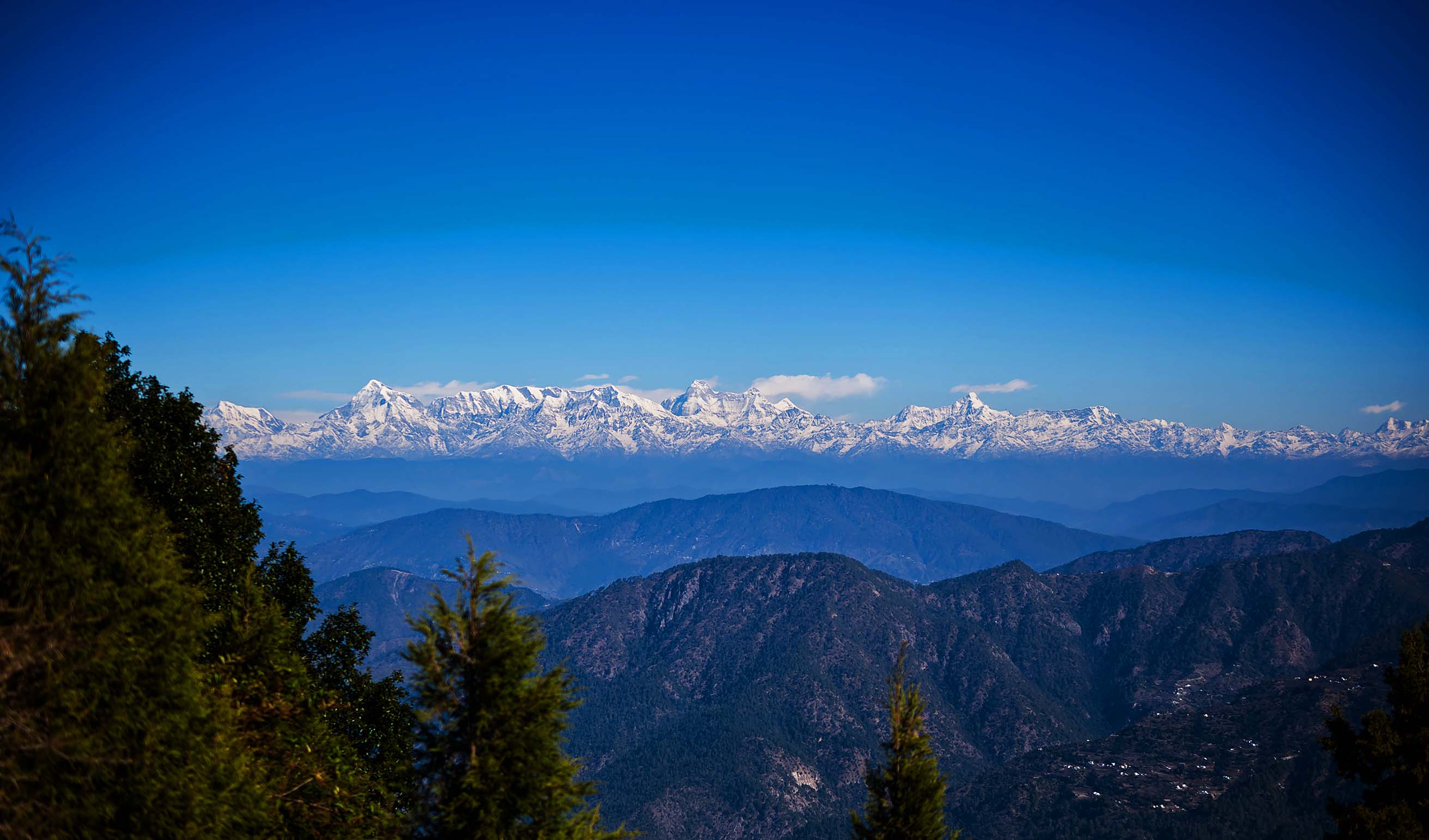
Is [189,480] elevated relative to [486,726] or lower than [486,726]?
elevated

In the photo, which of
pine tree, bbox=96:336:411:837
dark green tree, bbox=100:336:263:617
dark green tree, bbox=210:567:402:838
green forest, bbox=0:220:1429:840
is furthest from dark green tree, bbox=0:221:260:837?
dark green tree, bbox=100:336:263:617

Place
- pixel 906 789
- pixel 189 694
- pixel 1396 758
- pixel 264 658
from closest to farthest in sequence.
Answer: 1. pixel 189 694
2. pixel 264 658
3. pixel 906 789
4. pixel 1396 758

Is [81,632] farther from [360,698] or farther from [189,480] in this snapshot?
[360,698]

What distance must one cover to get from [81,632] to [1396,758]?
3791cm

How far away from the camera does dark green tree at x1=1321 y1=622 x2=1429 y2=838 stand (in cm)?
2650

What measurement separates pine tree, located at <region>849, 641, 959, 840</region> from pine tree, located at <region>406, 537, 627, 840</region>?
9564 mm

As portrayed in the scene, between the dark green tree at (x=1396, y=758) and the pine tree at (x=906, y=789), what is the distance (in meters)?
14.9

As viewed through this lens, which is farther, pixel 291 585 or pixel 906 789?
pixel 291 585

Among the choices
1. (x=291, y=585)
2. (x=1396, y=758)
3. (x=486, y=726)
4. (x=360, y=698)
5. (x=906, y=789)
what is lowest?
(x=360, y=698)

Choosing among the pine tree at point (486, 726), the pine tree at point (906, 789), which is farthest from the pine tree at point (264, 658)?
the pine tree at point (906, 789)

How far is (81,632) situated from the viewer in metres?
13.5

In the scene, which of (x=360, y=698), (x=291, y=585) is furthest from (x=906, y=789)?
(x=291, y=585)

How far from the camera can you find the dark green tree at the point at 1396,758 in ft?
86.9

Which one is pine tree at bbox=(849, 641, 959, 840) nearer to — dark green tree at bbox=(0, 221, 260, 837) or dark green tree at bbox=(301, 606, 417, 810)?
dark green tree at bbox=(0, 221, 260, 837)
